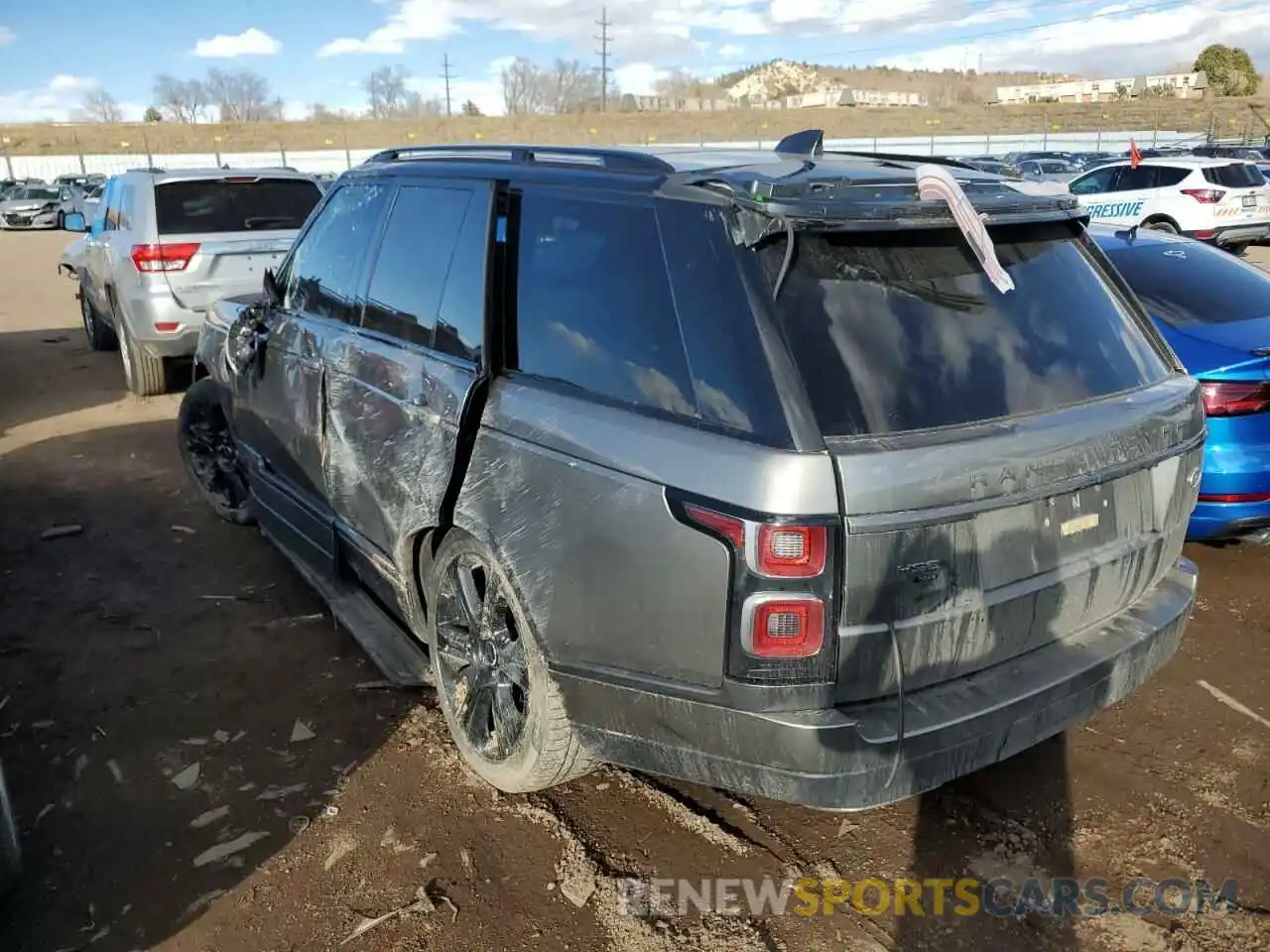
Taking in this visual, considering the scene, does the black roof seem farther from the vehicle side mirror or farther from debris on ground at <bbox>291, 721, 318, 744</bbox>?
debris on ground at <bbox>291, 721, 318, 744</bbox>

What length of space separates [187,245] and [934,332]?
6963 mm

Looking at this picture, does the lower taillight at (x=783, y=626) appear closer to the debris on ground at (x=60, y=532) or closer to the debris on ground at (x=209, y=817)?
the debris on ground at (x=209, y=817)

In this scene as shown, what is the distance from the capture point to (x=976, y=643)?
2.46m

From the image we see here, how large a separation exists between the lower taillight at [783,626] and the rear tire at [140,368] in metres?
7.53

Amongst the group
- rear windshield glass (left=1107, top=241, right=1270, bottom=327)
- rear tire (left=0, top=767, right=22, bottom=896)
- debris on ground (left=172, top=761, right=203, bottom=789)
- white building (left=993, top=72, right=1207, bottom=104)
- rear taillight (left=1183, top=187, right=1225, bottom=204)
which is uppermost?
white building (left=993, top=72, right=1207, bottom=104)

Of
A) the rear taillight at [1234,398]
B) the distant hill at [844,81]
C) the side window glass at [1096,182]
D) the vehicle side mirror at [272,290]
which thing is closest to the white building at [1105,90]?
the distant hill at [844,81]

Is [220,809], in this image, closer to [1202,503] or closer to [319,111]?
[1202,503]

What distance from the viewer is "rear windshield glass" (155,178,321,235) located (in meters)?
7.88

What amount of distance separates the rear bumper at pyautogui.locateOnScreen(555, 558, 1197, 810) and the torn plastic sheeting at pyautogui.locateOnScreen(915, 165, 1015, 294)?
101cm

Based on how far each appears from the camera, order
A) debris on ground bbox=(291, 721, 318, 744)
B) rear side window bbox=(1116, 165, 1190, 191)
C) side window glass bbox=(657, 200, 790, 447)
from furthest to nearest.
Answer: rear side window bbox=(1116, 165, 1190, 191)
debris on ground bbox=(291, 721, 318, 744)
side window glass bbox=(657, 200, 790, 447)

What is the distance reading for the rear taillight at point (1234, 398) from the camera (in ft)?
13.9

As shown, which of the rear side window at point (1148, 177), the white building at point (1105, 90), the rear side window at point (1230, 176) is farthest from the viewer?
the white building at point (1105, 90)

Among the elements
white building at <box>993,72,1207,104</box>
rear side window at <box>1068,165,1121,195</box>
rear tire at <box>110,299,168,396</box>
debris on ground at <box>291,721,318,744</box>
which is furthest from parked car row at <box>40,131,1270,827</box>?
white building at <box>993,72,1207,104</box>

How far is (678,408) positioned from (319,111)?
12100 centimetres
